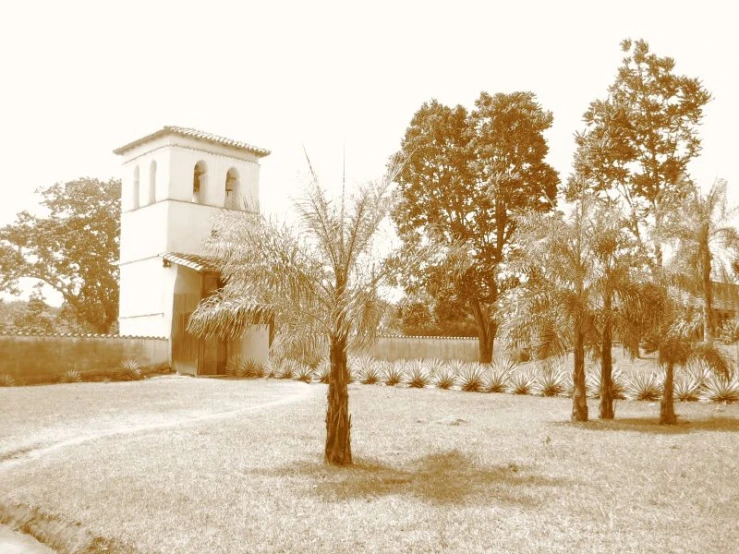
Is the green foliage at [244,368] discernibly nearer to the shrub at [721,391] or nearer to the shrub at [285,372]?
the shrub at [285,372]

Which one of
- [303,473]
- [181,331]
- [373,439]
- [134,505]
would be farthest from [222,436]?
[181,331]

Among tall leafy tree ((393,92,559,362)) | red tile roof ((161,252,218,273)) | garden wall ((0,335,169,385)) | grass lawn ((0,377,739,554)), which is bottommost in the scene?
grass lawn ((0,377,739,554))

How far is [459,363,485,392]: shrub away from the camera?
853 inches

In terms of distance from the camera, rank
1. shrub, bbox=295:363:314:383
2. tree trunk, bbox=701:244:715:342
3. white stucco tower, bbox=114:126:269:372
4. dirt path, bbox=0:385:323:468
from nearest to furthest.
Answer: dirt path, bbox=0:385:323:468 < tree trunk, bbox=701:244:715:342 < shrub, bbox=295:363:314:383 < white stucco tower, bbox=114:126:269:372

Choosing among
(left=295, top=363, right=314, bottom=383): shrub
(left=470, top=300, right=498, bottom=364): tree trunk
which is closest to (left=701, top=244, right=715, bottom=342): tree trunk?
(left=295, top=363, right=314, bottom=383): shrub

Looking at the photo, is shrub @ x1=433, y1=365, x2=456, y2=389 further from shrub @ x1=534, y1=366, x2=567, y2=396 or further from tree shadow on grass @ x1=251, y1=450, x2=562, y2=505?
tree shadow on grass @ x1=251, y1=450, x2=562, y2=505

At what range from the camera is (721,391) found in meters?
17.4

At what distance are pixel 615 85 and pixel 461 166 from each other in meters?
6.71

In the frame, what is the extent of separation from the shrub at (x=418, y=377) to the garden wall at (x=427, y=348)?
7858mm

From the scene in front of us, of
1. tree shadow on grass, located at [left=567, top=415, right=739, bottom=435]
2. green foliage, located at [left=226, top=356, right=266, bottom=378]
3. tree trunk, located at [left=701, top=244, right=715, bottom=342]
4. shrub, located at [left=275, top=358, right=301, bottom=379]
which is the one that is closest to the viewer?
tree shadow on grass, located at [left=567, top=415, right=739, bottom=435]

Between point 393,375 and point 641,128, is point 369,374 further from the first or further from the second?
point 641,128

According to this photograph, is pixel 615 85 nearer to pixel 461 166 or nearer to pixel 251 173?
pixel 461 166

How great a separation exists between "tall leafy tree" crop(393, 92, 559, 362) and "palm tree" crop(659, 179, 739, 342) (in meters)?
14.4

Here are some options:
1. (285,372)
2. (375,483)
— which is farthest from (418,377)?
(375,483)
